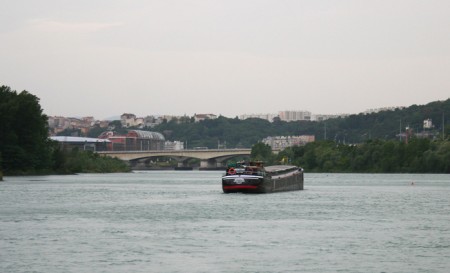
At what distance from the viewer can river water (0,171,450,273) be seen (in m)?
43.1

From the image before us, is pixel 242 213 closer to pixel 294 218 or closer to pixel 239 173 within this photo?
pixel 294 218

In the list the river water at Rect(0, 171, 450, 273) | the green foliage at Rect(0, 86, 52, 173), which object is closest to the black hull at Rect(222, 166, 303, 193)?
the river water at Rect(0, 171, 450, 273)

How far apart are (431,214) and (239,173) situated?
38.1 metres

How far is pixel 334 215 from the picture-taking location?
71.2 metres

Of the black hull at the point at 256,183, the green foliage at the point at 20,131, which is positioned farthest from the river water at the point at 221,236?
the green foliage at the point at 20,131

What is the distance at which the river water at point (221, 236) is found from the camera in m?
43.1

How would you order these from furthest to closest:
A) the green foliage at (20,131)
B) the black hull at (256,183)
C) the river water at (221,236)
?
the green foliage at (20,131) → the black hull at (256,183) → the river water at (221,236)

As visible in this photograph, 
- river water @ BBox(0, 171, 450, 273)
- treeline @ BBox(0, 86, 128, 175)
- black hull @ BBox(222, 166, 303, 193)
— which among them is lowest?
river water @ BBox(0, 171, 450, 273)

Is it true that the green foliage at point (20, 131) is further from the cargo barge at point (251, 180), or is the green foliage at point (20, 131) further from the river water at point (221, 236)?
the river water at point (221, 236)

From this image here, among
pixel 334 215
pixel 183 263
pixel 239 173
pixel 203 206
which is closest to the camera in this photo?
pixel 183 263

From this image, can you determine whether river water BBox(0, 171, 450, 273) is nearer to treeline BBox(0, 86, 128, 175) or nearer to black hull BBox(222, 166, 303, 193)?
black hull BBox(222, 166, 303, 193)

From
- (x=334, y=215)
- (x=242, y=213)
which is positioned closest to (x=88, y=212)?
(x=242, y=213)

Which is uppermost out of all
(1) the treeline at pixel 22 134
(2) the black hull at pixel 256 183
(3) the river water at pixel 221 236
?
(1) the treeline at pixel 22 134

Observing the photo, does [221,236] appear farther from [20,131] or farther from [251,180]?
[20,131]
